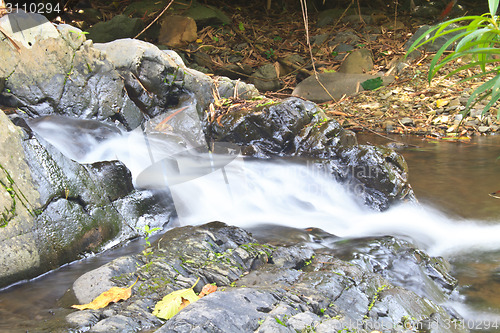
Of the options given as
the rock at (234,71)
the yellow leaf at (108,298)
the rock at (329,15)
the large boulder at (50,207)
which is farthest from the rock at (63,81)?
the rock at (329,15)

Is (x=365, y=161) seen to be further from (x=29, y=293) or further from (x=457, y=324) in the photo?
(x=29, y=293)

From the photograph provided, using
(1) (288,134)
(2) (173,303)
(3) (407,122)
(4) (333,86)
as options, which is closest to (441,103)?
(3) (407,122)

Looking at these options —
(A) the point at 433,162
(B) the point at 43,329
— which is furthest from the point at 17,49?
(A) the point at 433,162

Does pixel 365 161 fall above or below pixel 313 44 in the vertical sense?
below

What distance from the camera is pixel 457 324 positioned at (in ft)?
8.15

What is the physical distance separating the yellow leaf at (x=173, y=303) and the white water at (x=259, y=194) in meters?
1.68

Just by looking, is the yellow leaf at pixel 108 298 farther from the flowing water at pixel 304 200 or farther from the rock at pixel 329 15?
the rock at pixel 329 15

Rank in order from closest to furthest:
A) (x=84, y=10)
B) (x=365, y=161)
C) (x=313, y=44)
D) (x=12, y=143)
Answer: (x=12, y=143), (x=365, y=161), (x=84, y=10), (x=313, y=44)

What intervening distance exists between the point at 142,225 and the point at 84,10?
8744 millimetres

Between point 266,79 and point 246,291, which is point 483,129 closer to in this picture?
point 266,79

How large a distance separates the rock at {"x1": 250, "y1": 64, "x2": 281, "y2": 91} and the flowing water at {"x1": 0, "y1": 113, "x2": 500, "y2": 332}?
5481 mm

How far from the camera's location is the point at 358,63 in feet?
34.4

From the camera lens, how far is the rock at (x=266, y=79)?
1038 centimetres

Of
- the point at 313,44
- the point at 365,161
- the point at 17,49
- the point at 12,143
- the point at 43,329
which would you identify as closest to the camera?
the point at 43,329
